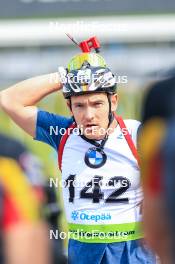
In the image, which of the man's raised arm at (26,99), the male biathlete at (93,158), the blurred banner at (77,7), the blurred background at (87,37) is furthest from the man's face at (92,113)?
the blurred banner at (77,7)

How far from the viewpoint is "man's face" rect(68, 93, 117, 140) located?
11.9ft

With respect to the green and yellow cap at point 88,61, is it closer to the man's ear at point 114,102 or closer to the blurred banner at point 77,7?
the man's ear at point 114,102

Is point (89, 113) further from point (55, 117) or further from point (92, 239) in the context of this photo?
point (92, 239)

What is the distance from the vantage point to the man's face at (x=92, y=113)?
11.9 feet

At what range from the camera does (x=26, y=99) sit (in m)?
3.70

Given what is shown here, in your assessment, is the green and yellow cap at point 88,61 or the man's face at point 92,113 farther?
the green and yellow cap at point 88,61

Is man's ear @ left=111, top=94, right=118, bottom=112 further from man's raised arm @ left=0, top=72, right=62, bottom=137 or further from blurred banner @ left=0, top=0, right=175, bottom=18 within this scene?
blurred banner @ left=0, top=0, right=175, bottom=18

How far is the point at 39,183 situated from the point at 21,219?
0.27 feet

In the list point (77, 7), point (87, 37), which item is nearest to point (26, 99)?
point (87, 37)

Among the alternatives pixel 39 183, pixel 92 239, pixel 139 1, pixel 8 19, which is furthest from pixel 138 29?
pixel 39 183

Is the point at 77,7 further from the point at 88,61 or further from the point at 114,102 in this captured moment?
the point at 114,102

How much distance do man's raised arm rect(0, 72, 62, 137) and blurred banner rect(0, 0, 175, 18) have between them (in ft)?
3.39

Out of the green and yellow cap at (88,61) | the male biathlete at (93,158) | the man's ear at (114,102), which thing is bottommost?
the male biathlete at (93,158)

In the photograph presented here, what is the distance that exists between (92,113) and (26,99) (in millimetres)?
276
